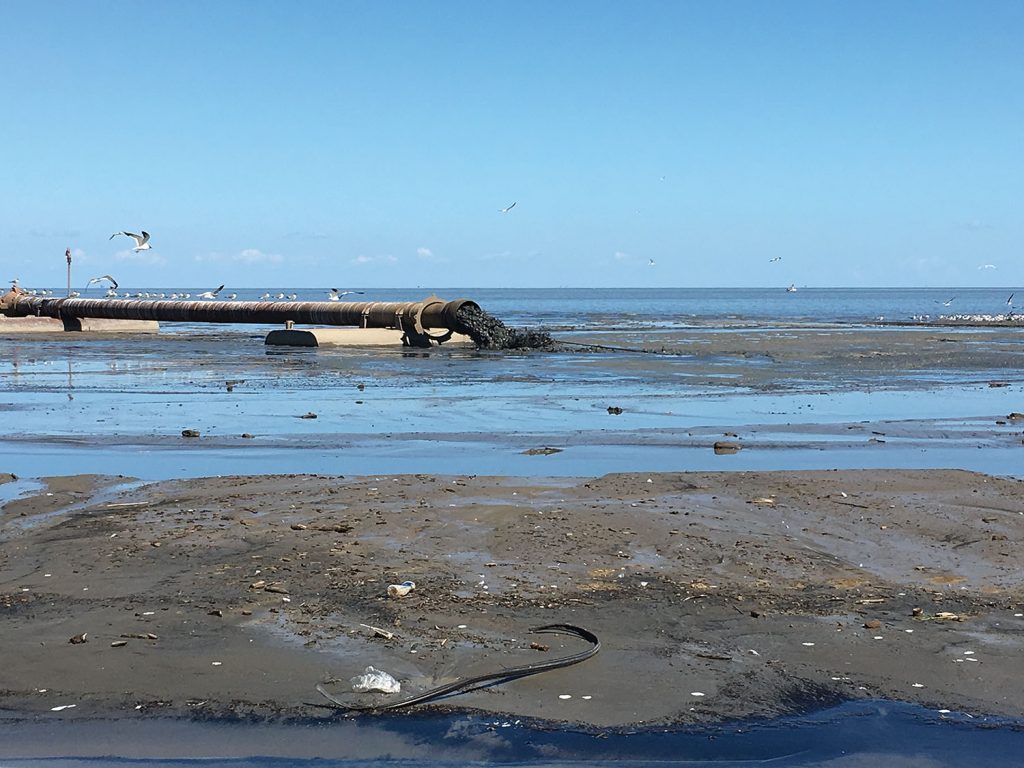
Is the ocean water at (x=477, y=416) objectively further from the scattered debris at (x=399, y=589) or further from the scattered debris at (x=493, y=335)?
the scattered debris at (x=493, y=335)

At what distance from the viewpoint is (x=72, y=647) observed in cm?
631

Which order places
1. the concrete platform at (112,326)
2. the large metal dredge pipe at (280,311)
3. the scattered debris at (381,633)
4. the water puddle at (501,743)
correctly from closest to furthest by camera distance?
1. the water puddle at (501,743)
2. the scattered debris at (381,633)
3. the large metal dredge pipe at (280,311)
4. the concrete platform at (112,326)

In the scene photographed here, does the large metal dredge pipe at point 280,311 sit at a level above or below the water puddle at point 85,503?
above

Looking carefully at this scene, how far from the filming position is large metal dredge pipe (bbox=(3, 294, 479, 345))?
4116 cm

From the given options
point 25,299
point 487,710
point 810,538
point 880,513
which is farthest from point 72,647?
point 25,299

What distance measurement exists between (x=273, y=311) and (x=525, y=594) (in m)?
42.4

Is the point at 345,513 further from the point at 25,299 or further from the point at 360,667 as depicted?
the point at 25,299

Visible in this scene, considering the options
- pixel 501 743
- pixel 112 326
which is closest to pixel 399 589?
pixel 501 743

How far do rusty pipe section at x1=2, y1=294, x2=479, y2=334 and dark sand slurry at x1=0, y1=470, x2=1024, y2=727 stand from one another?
30.2 meters

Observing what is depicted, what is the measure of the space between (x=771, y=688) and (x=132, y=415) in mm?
14303

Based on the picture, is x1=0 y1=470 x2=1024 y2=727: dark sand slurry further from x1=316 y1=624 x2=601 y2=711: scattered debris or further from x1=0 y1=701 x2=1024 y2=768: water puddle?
x1=0 y1=701 x2=1024 y2=768: water puddle

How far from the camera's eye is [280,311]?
47.8 metres

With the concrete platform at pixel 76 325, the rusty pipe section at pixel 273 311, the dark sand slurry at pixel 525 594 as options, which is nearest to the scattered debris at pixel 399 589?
the dark sand slurry at pixel 525 594

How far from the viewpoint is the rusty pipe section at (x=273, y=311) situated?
4122 cm
